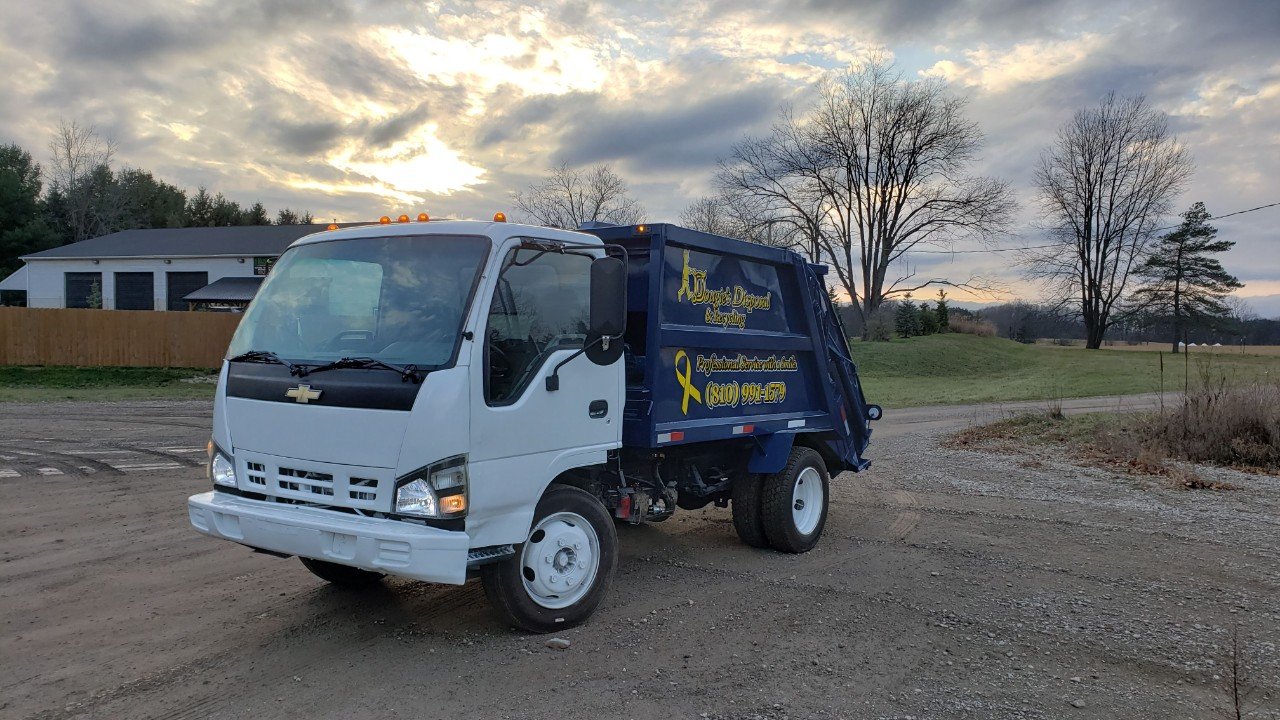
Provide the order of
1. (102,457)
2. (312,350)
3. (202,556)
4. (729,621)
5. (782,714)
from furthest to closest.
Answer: (102,457) → (202,556) → (729,621) → (312,350) → (782,714)

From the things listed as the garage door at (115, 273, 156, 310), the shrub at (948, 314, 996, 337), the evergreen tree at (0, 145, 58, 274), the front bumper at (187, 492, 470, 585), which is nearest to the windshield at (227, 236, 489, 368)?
the front bumper at (187, 492, 470, 585)

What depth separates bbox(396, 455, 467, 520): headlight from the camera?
14.1 ft

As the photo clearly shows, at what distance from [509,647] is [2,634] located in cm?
305

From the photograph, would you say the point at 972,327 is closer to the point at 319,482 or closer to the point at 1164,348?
the point at 1164,348

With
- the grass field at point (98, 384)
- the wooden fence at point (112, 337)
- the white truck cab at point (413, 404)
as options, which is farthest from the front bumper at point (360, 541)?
the wooden fence at point (112, 337)

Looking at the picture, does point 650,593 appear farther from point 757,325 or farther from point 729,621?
point 757,325

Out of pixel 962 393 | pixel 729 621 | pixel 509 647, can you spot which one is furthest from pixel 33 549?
pixel 962 393

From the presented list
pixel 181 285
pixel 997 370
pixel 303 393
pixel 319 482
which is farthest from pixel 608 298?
pixel 181 285

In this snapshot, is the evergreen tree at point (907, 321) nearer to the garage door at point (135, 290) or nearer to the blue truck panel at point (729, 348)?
the garage door at point (135, 290)

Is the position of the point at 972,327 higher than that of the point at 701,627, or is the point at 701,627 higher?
the point at 972,327

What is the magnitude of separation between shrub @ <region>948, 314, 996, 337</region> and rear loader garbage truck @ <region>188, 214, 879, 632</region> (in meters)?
56.2

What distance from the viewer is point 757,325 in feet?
23.0

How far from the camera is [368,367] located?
4461 mm

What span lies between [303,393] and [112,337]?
1100 inches
